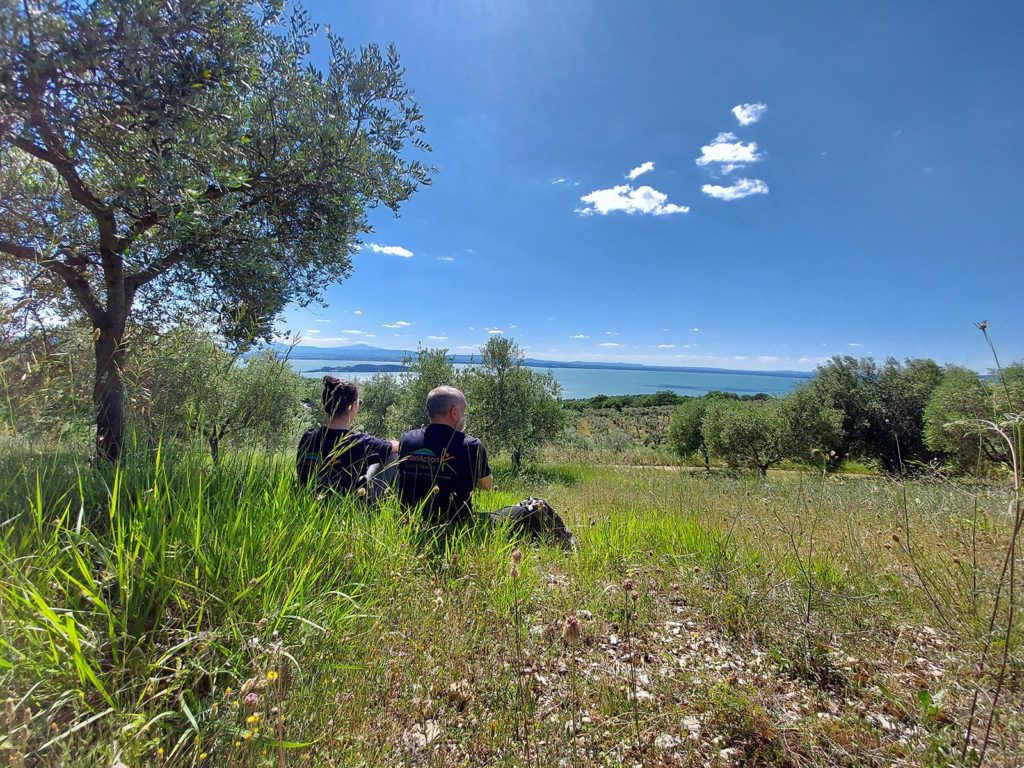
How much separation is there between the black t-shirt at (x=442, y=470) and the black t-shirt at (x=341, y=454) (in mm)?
416

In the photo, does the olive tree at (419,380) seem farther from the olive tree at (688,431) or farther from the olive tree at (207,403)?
the olive tree at (688,431)

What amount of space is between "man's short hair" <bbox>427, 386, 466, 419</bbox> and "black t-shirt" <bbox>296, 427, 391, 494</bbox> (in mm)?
731

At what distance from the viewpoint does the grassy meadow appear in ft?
4.49

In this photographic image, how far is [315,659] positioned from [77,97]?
5.13 m

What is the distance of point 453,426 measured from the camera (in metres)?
4.08

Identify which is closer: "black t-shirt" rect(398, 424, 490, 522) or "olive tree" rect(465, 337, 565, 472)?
"black t-shirt" rect(398, 424, 490, 522)

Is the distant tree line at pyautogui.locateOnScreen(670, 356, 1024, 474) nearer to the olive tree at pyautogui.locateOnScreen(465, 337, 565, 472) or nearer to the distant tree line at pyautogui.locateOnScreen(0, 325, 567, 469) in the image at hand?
the olive tree at pyautogui.locateOnScreen(465, 337, 565, 472)

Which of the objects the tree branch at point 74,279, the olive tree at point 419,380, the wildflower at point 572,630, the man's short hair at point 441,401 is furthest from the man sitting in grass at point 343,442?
the olive tree at point 419,380

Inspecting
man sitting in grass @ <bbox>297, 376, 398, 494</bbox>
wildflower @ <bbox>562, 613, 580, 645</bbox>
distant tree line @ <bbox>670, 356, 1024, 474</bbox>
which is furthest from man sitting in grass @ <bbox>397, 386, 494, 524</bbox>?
distant tree line @ <bbox>670, 356, 1024, 474</bbox>

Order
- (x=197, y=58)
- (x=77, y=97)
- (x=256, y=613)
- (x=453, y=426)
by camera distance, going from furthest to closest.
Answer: (x=453, y=426)
(x=197, y=58)
(x=77, y=97)
(x=256, y=613)

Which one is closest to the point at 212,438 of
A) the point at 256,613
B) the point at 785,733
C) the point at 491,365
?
the point at 256,613

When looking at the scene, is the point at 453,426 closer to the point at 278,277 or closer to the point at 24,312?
the point at 278,277

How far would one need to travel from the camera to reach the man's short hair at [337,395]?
387 centimetres

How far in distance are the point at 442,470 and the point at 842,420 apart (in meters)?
35.9
